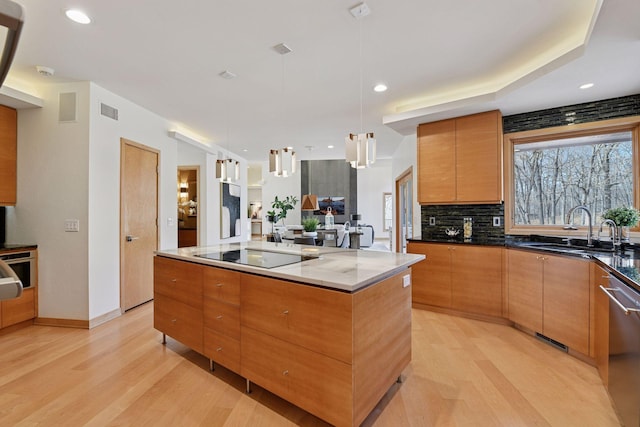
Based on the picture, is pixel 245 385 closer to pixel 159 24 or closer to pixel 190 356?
pixel 190 356

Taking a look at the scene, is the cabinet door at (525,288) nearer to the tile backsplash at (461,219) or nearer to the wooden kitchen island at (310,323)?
the tile backsplash at (461,219)

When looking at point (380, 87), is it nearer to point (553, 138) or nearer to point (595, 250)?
point (553, 138)

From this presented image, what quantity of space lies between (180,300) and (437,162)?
3273 millimetres

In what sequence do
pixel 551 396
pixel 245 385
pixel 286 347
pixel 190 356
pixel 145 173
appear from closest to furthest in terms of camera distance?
1. pixel 286 347
2. pixel 551 396
3. pixel 245 385
4. pixel 190 356
5. pixel 145 173

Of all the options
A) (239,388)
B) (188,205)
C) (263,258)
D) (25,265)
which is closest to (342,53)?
(263,258)

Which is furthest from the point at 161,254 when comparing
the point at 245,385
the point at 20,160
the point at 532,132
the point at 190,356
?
the point at 532,132

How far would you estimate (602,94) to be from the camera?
2.91 metres

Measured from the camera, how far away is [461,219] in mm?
3938

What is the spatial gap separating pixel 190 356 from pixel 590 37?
3.84 meters

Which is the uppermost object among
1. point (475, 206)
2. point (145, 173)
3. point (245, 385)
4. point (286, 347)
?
point (145, 173)

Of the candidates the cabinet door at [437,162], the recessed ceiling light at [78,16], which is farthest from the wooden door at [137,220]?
the cabinet door at [437,162]

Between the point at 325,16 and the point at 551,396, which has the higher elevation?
the point at 325,16

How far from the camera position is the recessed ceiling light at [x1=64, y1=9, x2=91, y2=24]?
7.00ft

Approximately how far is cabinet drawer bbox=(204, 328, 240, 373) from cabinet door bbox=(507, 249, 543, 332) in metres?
2.73
